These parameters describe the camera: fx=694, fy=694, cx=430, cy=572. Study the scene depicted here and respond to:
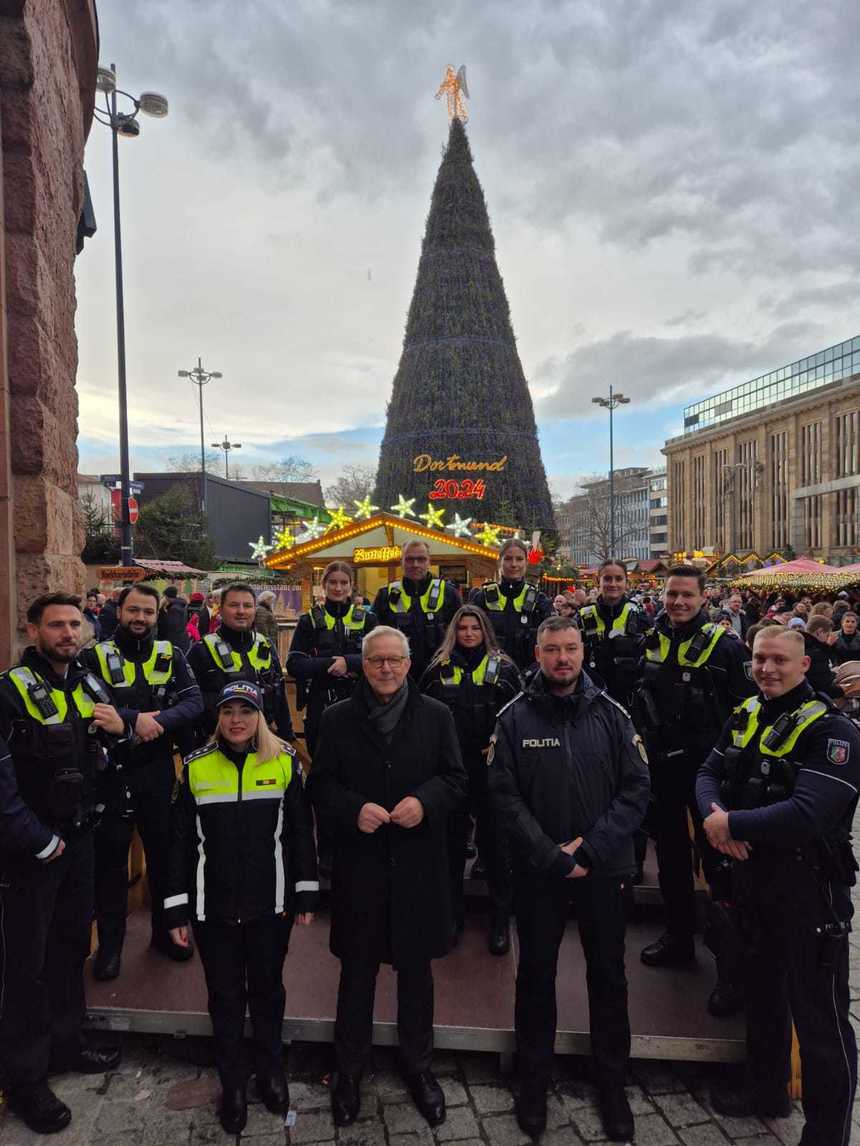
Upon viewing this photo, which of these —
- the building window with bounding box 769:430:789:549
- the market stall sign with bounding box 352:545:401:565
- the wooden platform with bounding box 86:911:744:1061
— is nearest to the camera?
the wooden platform with bounding box 86:911:744:1061

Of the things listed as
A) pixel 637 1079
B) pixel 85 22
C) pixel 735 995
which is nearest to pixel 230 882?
pixel 637 1079

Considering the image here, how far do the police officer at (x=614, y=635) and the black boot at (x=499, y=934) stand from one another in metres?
1.64

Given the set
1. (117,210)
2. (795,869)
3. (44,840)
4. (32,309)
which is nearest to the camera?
(795,869)

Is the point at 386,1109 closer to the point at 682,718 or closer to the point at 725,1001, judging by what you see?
the point at 725,1001

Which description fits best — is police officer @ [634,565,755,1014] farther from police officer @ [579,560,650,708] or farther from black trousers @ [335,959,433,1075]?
black trousers @ [335,959,433,1075]

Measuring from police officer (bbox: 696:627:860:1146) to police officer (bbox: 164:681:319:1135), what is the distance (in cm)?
187

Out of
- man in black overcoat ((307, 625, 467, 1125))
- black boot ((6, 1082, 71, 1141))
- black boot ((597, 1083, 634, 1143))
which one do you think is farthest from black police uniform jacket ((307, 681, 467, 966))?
black boot ((6, 1082, 71, 1141))

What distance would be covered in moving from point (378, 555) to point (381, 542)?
1.71 feet

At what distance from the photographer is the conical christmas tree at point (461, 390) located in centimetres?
2761

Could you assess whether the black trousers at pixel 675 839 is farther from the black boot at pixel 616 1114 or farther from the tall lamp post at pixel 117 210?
the tall lamp post at pixel 117 210

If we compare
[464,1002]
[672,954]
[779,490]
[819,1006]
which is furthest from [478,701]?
[779,490]

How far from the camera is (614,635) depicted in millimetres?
4980

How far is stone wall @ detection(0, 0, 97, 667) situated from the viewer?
409cm

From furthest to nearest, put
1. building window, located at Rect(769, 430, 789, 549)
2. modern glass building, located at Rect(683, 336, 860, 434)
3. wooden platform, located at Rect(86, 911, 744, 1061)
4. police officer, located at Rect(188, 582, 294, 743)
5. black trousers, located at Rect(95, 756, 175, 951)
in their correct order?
building window, located at Rect(769, 430, 789, 549) < modern glass building, located at Rect(683, 336, 860, 434) < police officer, located at Rect(188, 582, 294, 743) < black trousers, located at Rect(95, 756, 175, 951) < wooden platform, located at Rect(86, 911, 744, 1061)
